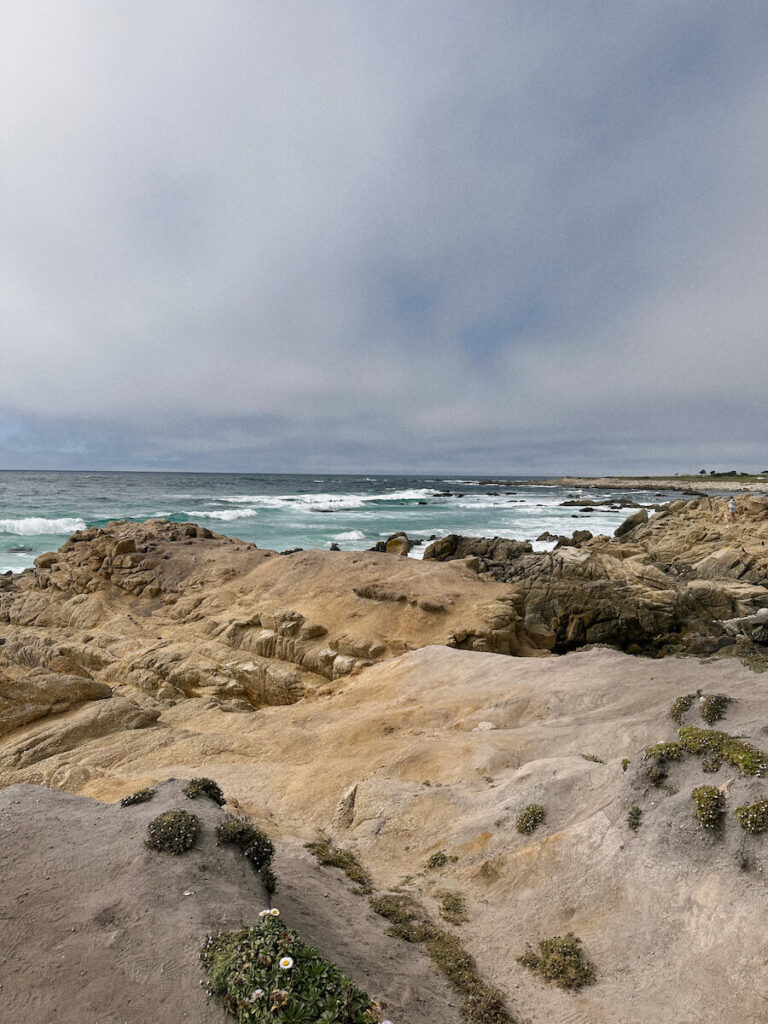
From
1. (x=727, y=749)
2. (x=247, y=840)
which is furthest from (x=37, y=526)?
(x=727, y=749)

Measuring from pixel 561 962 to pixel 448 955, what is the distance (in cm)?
115

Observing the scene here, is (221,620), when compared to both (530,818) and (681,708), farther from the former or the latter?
(681,708)

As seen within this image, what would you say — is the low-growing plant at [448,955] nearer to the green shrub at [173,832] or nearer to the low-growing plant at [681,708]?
the green shrub at [173,832]

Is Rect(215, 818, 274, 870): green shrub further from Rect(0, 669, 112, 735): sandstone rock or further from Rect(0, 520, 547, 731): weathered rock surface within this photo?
Rect(0, 669, 112, 735): sandstone rock

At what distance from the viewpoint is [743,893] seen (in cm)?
506

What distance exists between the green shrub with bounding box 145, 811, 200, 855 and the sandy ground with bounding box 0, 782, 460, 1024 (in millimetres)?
92

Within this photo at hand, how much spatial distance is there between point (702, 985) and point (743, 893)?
0.95m

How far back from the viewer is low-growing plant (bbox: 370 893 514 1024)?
4.64 m

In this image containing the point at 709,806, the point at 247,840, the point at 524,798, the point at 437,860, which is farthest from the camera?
the point at 524,798

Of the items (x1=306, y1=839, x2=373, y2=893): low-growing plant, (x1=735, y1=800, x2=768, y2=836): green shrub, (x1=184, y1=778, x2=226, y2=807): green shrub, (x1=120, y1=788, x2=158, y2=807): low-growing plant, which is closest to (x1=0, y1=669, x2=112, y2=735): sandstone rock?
(x1=120, y1=788, x2=158, y2=807): low-growing plant

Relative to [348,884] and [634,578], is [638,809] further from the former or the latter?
[634,578]

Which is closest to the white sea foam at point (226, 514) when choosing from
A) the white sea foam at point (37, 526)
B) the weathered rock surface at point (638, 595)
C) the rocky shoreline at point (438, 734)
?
the white sea foam at point (37, 526)

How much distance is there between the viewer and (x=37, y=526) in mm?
51406

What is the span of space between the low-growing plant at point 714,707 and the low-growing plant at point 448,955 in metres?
5.18
